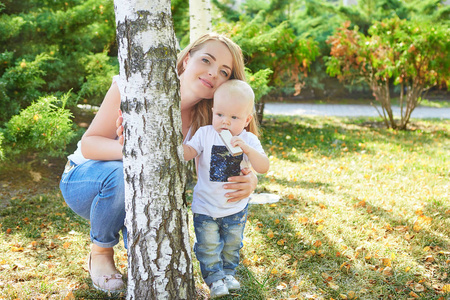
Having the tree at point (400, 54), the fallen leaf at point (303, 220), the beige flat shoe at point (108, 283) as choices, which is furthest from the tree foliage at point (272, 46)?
the beige flat shoe at point (108, 283)

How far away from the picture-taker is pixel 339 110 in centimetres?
1106

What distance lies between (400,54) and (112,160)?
6588mm

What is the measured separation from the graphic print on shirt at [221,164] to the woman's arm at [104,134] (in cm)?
52

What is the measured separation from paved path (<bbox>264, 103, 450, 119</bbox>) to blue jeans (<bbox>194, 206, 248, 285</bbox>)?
818cm

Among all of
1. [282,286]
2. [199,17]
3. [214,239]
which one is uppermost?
[199,17]

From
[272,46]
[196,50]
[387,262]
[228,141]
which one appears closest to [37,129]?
[196,50]

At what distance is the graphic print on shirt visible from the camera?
7.33ft

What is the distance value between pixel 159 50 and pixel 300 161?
401cm

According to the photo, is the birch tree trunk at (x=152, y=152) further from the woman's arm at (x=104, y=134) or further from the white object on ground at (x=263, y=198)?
the white object on ground at (x=263, y=198)

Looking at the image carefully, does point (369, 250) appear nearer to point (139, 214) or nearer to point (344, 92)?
point (139, 214)

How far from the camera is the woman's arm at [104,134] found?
2217 mm

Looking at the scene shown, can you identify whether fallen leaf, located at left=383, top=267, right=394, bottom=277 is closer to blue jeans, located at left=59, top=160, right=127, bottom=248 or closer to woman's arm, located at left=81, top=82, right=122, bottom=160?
blue jeans, located at left=59, top=160, right=127, bottom=248

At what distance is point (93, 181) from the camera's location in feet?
7.32

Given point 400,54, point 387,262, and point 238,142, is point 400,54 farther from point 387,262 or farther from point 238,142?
point 238,142
